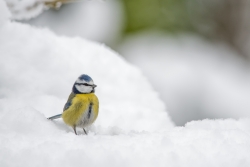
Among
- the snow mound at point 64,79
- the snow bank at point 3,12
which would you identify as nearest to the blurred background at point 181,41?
the snow mound at point 64,79

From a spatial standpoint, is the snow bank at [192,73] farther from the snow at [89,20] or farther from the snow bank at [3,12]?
the snow bank at [3,12]

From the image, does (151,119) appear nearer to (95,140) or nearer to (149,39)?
(95,140)

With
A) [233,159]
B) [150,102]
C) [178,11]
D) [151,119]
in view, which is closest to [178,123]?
[150,102]

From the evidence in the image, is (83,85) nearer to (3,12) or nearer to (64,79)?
(64,79)

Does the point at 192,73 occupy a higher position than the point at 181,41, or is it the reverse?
Answer: the point at 181,41

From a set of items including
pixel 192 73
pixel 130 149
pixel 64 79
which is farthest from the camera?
pixel 192 73

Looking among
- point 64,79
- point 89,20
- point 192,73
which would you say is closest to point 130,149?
point 64,79

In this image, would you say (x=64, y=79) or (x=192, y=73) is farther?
(x=192, y=73)

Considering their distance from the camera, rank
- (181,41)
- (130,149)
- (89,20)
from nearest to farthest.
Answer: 1. (130,149)
2. (89,20)
3. (181,41)

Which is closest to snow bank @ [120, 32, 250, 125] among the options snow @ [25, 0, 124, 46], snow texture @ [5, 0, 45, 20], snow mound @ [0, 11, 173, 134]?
snow @ [25, 0, 124, 46]
